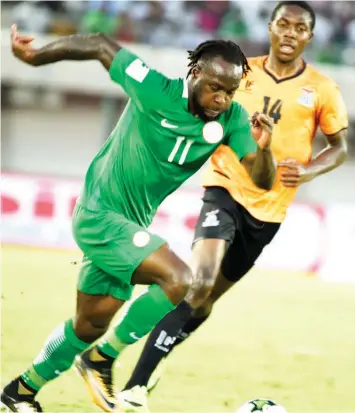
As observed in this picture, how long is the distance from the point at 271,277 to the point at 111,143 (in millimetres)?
8285

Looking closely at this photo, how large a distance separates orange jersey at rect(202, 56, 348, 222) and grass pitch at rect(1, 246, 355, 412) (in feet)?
4.14

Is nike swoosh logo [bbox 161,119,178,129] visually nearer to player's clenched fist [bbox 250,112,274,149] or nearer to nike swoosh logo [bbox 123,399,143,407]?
player's clenched fist [bbox 250,112,274,149]

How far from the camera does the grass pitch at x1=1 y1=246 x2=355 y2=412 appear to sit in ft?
20.5

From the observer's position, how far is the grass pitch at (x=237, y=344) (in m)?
6.24

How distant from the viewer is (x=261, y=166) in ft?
17.2

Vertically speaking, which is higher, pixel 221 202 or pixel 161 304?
pixel 161 304

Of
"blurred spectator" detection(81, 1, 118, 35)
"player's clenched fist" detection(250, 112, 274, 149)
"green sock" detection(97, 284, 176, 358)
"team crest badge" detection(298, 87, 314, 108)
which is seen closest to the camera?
"green sock" detection(97, 284, 176, 358)

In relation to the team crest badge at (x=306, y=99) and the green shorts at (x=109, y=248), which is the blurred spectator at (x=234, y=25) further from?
the green shorts at (x=109, y=248)

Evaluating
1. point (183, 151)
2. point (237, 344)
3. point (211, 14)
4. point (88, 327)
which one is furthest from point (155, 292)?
point (211, 14)

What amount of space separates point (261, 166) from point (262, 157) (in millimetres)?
67

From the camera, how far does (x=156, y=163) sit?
16.8 feet

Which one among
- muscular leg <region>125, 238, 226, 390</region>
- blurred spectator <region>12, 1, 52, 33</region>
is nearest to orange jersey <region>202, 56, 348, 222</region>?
muscular leg <region>125, 238, 226, 390</region>

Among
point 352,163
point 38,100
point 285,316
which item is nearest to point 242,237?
point 285,316

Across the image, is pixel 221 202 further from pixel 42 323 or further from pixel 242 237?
pixel 42 323
